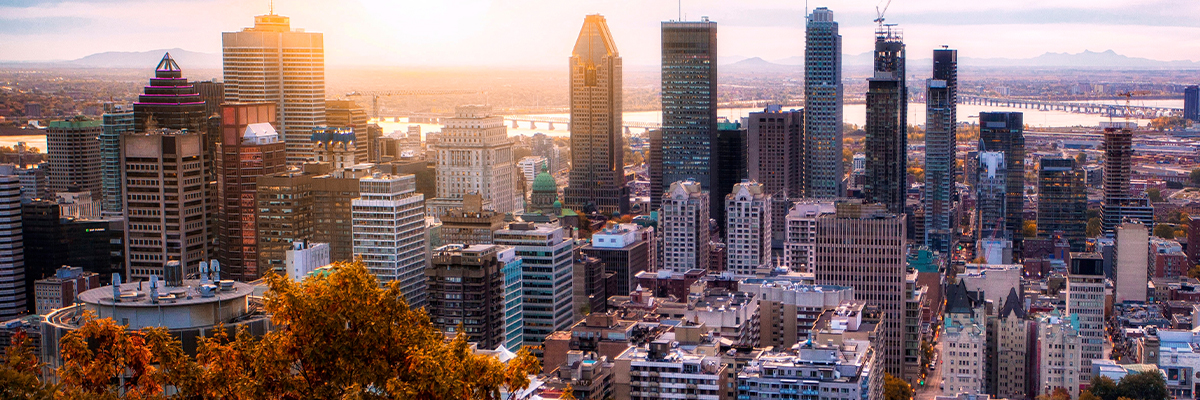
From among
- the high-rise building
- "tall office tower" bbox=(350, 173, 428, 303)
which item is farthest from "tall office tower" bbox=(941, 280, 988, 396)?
"tall office tower" bbox=(350, 173, 428, 303)

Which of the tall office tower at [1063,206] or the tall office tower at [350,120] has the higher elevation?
the tall office tower at [350,120]

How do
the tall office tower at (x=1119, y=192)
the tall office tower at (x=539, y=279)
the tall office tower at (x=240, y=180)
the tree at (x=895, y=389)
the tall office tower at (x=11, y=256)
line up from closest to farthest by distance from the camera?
the tree at (x=895, y=389), the tall office tower at (x=539, y=279), the tall office tower at (x=11, y=256), the tall office tower at (x=240, y=180), the tall office tower at (x=1119, y=192)

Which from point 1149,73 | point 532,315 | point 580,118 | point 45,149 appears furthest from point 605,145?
point 1149,73

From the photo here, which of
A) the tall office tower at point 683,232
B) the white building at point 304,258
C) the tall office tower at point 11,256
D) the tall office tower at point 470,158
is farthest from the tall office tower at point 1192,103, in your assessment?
the tall office tower at point 11,256

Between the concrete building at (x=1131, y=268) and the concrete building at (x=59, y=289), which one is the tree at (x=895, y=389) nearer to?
the concrete building at (x=1131, y=268)

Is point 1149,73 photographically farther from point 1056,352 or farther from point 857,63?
point 1056,352

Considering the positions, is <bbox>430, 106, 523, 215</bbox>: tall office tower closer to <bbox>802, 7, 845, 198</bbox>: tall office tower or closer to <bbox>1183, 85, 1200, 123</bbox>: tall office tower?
<bbox>802, 7, 845, 198</bbox>: tall office tower

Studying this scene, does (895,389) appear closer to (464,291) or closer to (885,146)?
(464,291)

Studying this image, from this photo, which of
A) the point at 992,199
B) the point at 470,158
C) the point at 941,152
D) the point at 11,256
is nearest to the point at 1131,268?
the point at 992,199
